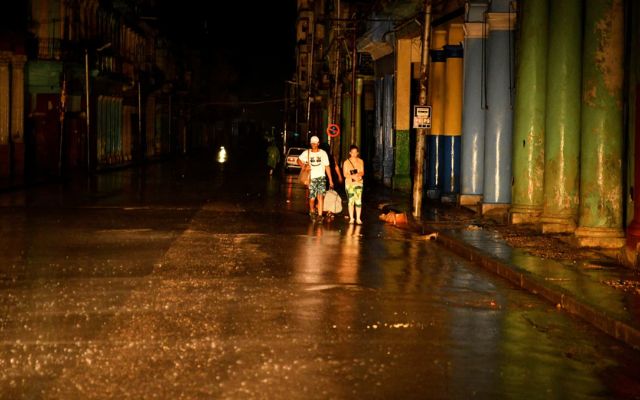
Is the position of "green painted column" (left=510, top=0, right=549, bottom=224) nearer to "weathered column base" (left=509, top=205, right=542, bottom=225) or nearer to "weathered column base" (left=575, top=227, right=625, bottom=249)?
"weathered column base" (left=509, top=205, right=542, bottom=225)

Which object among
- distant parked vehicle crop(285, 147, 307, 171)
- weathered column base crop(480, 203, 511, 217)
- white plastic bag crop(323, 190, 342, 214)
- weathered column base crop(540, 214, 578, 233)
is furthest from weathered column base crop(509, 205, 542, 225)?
distant parked vehicle crop(285, 147, 307, 171)

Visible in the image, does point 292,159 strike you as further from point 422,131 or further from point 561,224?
point 561,224

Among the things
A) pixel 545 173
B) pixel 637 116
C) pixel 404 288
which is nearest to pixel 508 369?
pixel 404 288

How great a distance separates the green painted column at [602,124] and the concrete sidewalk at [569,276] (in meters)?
0.64

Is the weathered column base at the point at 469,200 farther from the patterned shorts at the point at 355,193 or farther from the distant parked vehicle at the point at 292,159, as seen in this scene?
the distant parked vehicle at the point at 292,159

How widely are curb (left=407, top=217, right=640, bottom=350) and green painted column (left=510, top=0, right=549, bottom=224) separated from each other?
2917 millimetres

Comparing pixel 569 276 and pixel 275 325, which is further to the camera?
pixel 569 276

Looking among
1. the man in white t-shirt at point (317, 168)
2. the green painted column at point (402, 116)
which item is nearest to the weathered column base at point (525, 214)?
the man in white t-shirt at point (317, 168)

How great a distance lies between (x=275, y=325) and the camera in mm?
10133

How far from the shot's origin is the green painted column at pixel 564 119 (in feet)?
63.4

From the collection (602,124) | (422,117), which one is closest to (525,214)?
(422,117)

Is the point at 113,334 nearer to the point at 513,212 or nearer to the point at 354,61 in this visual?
the point at 513,212

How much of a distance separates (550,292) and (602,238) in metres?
4.98

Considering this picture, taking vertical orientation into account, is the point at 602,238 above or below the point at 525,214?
below
